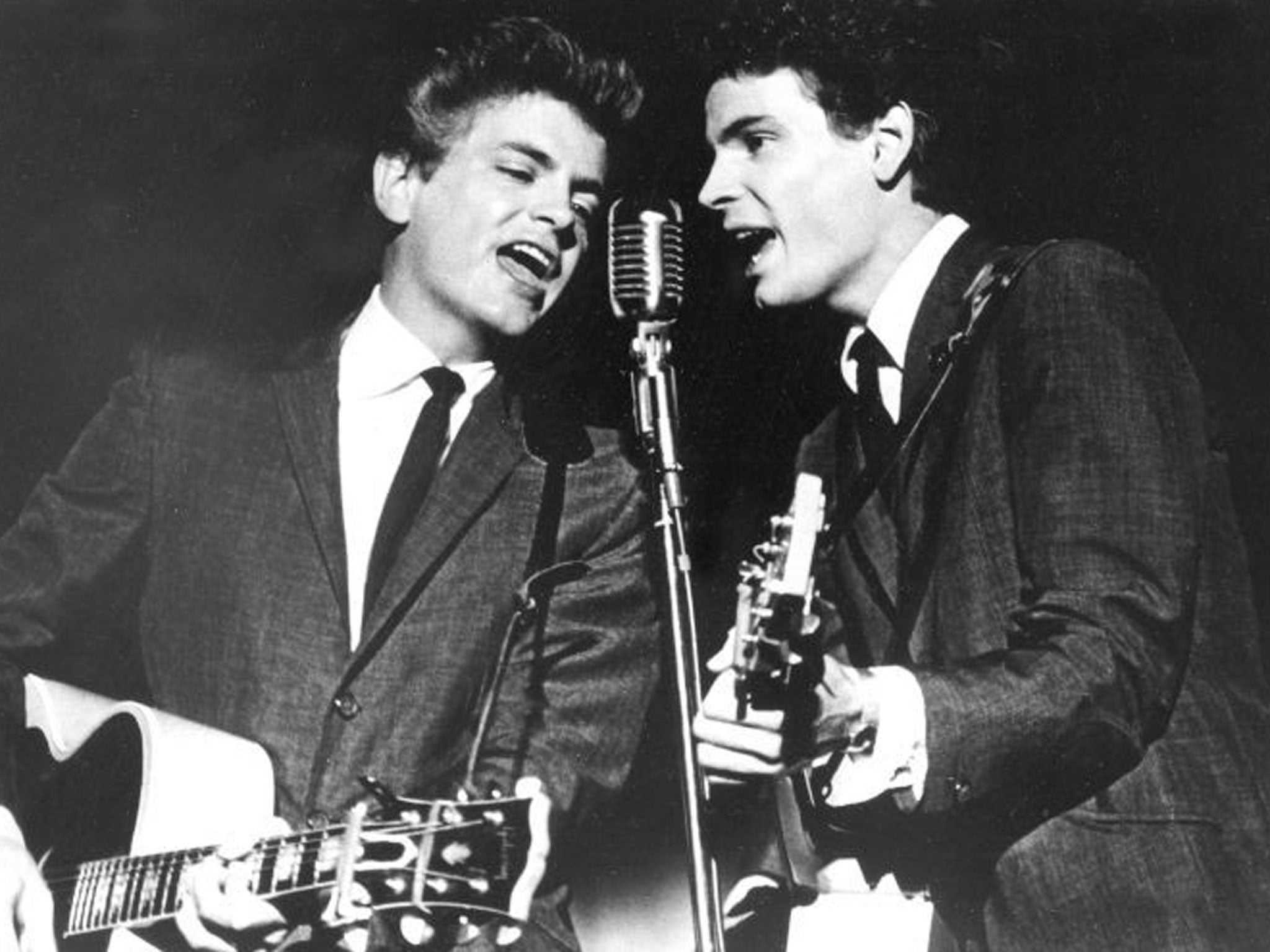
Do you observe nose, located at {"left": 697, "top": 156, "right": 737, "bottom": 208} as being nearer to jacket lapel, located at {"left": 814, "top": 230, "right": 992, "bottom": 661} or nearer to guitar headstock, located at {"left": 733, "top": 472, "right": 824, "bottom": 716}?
jacket lapel, located at {"left": 814, "top": 230, "right": 992, "bottom": 661}

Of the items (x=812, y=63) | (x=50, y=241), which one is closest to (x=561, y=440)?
(x=812, y=63)

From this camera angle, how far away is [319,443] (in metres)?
1.79

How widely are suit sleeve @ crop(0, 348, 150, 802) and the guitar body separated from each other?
38mm

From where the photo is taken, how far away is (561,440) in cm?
183

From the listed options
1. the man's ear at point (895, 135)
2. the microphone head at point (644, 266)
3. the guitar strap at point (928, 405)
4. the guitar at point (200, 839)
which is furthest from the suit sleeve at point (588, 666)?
the man's ear at point (895, 135)

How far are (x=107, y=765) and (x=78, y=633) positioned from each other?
20cm

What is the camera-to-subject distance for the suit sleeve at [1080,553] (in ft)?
4.64

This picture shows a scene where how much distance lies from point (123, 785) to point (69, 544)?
1.14 ft

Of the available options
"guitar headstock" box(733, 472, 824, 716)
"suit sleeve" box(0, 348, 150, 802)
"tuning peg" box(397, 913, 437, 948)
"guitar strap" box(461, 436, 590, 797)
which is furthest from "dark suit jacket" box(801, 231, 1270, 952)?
"suit sleeve" box(0, 348, 150, 802)

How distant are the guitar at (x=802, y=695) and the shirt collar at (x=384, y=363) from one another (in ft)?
1.52

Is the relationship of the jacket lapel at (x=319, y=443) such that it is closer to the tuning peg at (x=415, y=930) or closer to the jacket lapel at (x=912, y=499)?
the tuning peg at (x=415, y=930)

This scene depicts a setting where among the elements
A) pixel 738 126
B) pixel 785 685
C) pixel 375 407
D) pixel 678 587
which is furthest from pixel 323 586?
pixel 738 126

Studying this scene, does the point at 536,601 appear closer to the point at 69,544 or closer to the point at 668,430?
the point at 668,430

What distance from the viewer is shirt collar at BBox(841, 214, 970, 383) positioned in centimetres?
178
